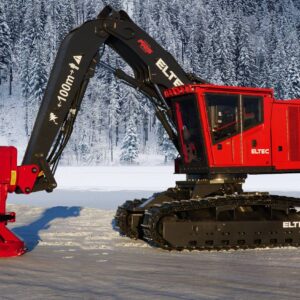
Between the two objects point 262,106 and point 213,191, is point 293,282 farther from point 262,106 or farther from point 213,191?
point 262,106

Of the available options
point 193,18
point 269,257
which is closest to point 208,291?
point 269,257

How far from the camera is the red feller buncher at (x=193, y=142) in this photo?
32.3 feet

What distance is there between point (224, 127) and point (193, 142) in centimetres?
71

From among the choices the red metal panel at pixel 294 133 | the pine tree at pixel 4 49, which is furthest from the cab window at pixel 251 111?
the pine tree at pixel 4 49

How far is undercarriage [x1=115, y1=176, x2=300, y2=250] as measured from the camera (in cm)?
970

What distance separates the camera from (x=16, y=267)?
25.7ft

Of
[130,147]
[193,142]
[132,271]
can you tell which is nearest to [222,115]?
[193,142]

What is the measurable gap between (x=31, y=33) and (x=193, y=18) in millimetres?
36723

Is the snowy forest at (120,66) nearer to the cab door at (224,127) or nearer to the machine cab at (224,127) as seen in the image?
the machine cab at (224,127)

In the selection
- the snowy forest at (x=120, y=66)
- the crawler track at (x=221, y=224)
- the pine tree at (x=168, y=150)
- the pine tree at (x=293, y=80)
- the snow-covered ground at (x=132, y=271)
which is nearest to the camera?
the snow-covered ground at (x=132, y=271)

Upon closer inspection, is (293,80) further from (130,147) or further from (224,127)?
(224,127)

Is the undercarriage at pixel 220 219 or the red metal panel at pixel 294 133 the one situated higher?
the red metal panel at pixel 294 133

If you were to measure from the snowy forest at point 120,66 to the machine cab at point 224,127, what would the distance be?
59.5 metres

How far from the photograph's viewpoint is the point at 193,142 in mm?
10797
